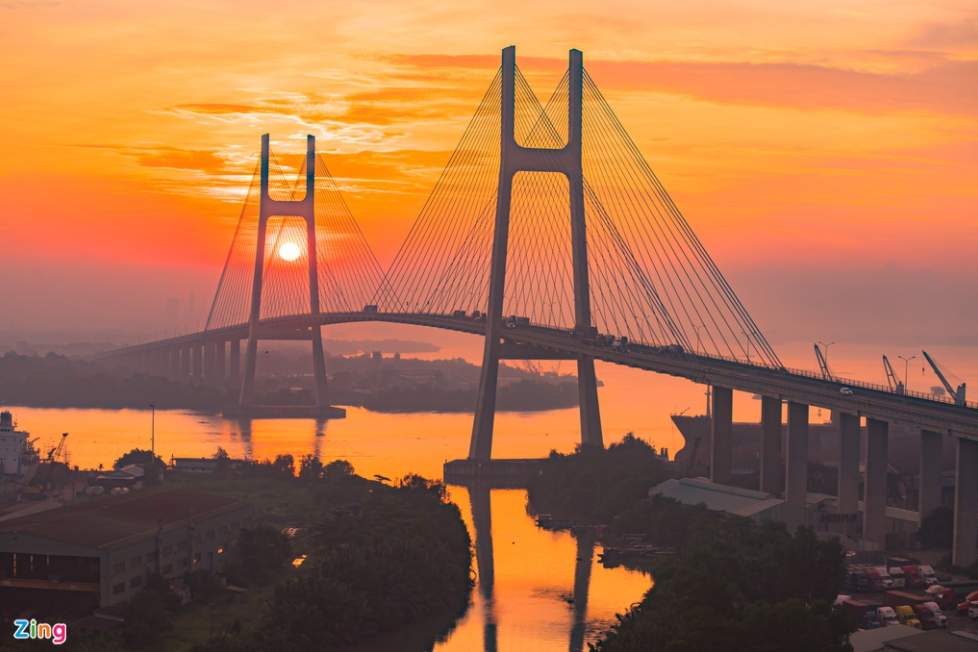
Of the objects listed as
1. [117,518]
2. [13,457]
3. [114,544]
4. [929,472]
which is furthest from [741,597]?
[13,457]

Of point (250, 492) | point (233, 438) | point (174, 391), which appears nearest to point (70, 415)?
point (174, 391)

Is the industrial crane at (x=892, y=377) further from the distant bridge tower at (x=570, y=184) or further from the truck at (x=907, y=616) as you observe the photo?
the truck at (x=907, y=616)

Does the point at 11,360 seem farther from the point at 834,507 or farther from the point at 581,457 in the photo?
the point at 834,507

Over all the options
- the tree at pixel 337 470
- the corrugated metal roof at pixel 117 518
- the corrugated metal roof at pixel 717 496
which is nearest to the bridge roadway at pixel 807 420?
the corrugated metal roof at pixel 717 496

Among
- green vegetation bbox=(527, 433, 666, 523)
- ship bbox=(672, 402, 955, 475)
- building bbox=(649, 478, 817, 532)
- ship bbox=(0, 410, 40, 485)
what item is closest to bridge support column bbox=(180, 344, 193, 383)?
ship bbox=(0, 410, 40, 485)

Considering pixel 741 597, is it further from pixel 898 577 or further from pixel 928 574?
pixel 928 574

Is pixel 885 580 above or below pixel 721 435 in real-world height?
below

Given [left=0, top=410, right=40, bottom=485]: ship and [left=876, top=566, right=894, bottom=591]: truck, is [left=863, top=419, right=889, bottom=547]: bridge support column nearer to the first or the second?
[left=876, top=566, right=894, bottom=591]: truck
